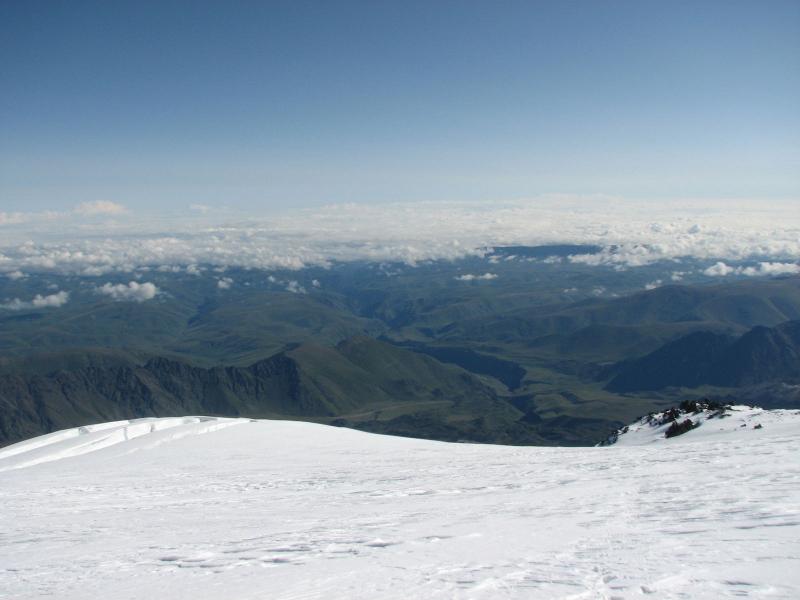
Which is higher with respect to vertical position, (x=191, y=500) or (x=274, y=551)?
(x=274, y=551)

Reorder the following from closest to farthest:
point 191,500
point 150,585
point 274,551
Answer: point 150,585, point 274,551, point 191,500

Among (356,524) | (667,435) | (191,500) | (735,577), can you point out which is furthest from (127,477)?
(667,435)

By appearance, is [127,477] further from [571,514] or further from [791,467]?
[791,467]

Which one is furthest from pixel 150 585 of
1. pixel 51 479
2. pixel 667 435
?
pixel 667 435

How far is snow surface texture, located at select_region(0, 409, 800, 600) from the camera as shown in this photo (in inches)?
365

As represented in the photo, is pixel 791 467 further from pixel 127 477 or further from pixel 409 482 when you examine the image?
pixel 127 477

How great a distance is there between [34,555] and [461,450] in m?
18.8

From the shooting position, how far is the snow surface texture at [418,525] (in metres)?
9.28

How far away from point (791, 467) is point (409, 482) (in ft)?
35.8

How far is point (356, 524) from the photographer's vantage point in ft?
46.0

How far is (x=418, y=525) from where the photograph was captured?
1343 cm

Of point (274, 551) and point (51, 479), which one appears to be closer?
point (274, 551)

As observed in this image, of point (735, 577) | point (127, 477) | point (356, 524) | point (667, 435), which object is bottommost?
point (667, 435)

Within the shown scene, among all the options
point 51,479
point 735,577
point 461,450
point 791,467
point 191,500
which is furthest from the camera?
point 461,450
